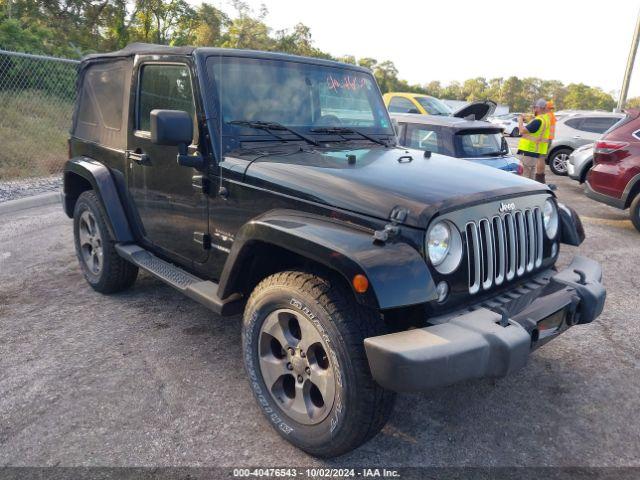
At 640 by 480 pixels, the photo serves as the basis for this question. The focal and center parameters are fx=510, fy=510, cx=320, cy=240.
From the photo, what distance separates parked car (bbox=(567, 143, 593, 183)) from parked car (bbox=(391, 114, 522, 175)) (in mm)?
2925

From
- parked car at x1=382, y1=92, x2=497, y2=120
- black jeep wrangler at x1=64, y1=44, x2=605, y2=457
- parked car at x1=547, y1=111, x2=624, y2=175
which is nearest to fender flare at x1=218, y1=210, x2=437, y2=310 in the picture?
black jeep wrangler at x1=64, y1=44, x2=605, y2=457

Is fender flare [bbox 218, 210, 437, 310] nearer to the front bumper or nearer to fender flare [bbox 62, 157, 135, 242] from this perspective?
the front bumper

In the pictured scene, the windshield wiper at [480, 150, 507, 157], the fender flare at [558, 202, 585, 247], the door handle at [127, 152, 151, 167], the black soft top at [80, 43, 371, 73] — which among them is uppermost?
the black soft top at [80, 43, 371, 73]

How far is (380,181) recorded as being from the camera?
8.57ft

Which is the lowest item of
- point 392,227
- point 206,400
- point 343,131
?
point 206,400

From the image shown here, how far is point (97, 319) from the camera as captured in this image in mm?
3988

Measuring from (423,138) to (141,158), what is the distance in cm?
506

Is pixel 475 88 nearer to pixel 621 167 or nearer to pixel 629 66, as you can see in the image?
pixel 629 66

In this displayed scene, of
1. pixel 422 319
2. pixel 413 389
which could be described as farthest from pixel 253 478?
pixel 422 319

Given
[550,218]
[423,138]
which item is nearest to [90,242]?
[550,218]

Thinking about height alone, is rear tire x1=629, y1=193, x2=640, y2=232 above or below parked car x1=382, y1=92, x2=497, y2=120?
below

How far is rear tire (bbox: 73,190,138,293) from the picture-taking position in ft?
13.7

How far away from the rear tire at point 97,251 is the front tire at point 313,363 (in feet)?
6.46

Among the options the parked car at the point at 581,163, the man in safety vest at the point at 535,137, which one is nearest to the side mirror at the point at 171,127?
the man in safety vest at the point at 535,137
